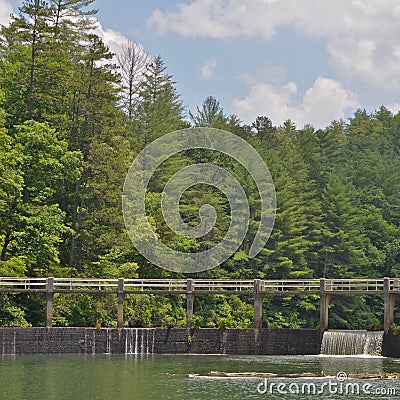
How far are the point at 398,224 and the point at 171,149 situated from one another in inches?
919

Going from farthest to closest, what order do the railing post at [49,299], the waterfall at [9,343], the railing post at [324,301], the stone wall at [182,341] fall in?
the railing post at [324,301] → the railing post at [49,299] → the stone wall at [182,341] → the waterfall at [9,343]

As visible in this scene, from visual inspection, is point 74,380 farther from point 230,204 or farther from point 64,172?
point 230,204

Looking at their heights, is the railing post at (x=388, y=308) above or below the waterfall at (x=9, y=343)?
above

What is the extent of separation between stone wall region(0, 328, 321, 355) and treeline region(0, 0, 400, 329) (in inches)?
61.5

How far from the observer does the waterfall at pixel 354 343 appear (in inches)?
1806

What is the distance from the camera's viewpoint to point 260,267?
2830 inches

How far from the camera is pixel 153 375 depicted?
37.1 metres

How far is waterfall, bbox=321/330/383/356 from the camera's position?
45.9 meters
